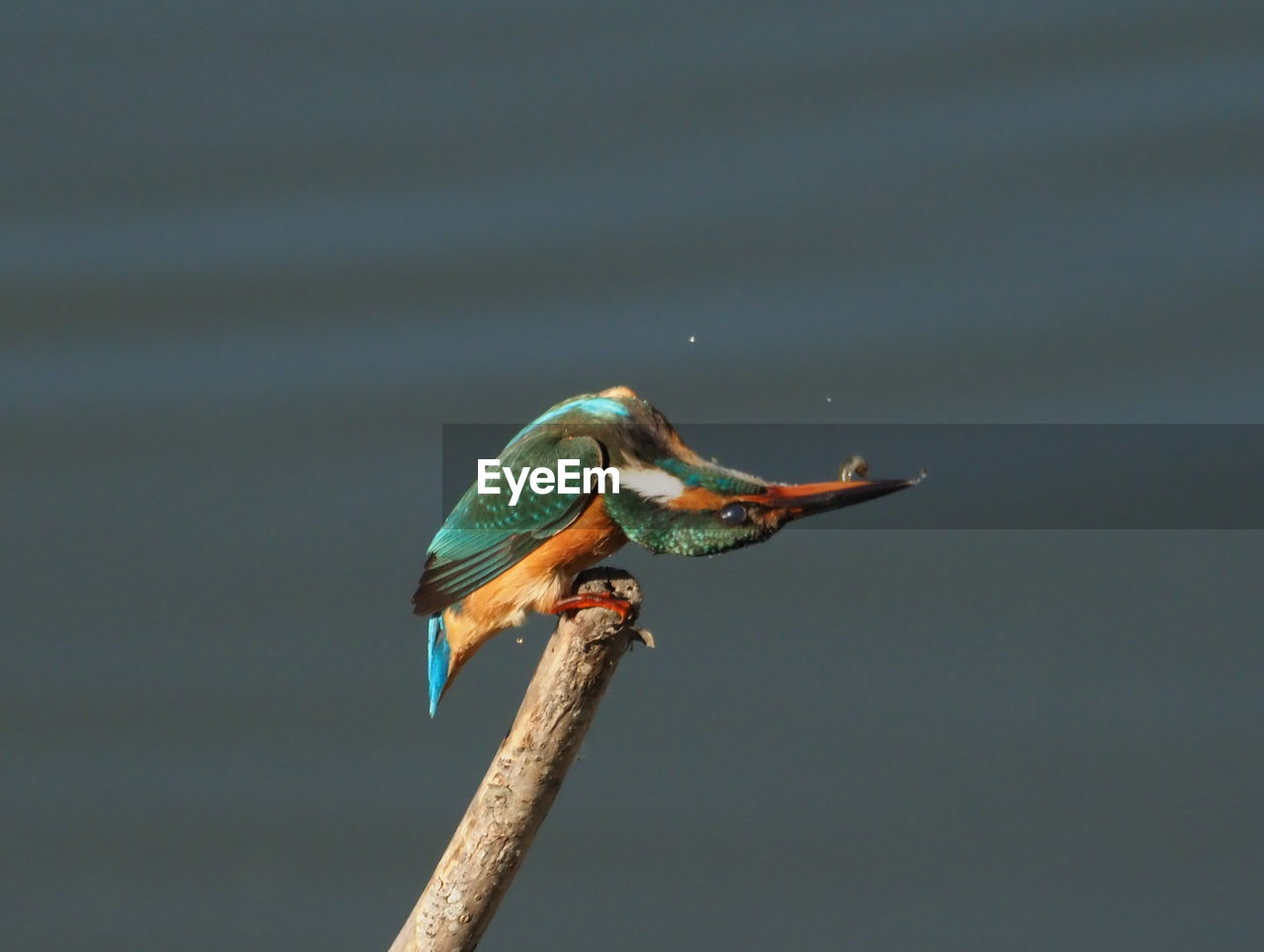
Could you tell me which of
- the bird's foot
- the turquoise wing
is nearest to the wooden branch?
the bird's foot

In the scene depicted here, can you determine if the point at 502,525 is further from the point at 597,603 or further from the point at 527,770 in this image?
the point at 527,770

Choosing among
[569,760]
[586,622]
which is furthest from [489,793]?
[586,622]

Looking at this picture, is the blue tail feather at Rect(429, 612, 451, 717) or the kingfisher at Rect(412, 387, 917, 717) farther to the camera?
the blue tail feather at Rect(429, 612, 451, 717)

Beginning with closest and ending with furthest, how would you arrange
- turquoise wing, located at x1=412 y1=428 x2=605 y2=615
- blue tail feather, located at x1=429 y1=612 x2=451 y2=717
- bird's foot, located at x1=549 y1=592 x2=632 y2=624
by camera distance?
bird's foot, located at x1=549 y1=592 x2=632 y2=624 → turquoise wing, located at x1=412 y1=428 x2=605 y2=615 → blue tail feather, located at x1=429 y1=612 x2=451 y2=717

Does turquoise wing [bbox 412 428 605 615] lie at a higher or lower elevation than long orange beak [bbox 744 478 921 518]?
higher

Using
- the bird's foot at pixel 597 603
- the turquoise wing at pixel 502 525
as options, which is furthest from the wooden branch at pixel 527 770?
the turquoise wing at pixel 502 525

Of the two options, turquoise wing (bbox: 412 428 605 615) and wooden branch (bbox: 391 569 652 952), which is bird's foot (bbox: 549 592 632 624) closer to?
wooden branch (bbox: 391 569 652 952)

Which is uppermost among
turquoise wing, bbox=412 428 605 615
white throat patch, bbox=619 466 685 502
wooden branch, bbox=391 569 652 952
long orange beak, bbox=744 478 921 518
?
turquoise wing, bbox=412 428 605 615

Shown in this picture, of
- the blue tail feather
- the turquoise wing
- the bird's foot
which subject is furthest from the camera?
the blue tail feather
